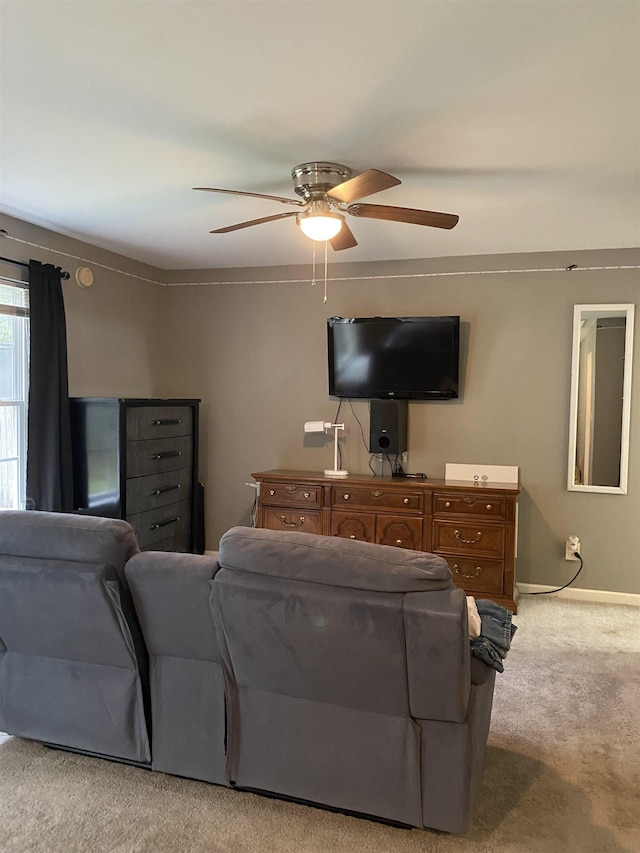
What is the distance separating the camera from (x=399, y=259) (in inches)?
193

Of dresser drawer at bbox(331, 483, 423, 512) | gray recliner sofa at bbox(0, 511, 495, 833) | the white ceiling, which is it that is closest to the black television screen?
dresser drawer at bbox(331, 483, 423, 512)

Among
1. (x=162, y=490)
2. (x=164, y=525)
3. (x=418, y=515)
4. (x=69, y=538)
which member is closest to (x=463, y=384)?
(x=418, y=515)

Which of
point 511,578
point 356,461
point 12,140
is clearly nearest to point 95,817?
point 12,140

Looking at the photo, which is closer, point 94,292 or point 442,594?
point 442,594

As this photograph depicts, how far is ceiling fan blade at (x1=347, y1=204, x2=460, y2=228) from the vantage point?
110 inches

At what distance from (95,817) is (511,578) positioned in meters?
2.94

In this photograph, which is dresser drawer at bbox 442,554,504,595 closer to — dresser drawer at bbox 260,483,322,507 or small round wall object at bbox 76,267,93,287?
dresser drawer at bbox 260,483,322,507

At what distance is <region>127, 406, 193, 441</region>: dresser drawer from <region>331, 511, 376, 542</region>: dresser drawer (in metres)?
1.39

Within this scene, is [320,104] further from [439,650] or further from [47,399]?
[47,399]

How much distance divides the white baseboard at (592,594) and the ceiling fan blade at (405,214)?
291 cm


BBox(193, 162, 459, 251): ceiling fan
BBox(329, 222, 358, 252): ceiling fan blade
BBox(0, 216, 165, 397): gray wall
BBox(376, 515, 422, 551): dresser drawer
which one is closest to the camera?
BBox(193, 162, 459, 251): ceiling fan

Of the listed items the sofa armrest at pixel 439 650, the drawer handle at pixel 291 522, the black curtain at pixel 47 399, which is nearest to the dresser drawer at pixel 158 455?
the black curtain at pixel 47 399

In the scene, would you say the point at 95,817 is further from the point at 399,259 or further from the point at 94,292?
the point at 399,259

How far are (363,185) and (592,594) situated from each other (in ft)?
11.3
